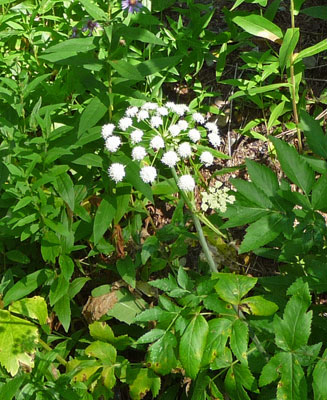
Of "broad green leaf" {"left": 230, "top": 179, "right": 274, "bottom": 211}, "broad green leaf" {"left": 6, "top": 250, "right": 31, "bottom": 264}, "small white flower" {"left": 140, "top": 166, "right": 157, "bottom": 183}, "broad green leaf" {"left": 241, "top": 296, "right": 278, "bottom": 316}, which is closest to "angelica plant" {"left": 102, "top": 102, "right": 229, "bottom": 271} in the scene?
"small white flower" {"left": 140, "top": 166, "right": 157, "bottom": 183}

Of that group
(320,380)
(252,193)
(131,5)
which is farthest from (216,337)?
(131,5)

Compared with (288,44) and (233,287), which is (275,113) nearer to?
(288,44)

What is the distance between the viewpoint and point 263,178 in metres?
2.33

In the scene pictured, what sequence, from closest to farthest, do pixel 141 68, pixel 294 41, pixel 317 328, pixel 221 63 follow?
pixel 317 328
pixel 141 68
pixel 294 41
pixel 221 63

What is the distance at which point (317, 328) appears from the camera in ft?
8.58

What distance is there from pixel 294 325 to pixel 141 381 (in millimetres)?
978

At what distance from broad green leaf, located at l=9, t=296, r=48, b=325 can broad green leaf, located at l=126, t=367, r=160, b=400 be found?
546 mm

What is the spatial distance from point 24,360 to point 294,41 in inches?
87.1

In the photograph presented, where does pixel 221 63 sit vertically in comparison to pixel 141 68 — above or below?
below

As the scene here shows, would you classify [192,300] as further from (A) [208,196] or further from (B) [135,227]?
(B) [135,227]

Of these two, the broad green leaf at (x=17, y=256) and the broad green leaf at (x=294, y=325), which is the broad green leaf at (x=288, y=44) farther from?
the broad green leaf at (x=17, y=256)

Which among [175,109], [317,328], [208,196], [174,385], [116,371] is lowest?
[174,385]

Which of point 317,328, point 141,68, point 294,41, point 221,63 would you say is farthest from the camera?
point 221,63

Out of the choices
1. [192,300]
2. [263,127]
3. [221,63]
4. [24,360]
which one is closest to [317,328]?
[192,300]
